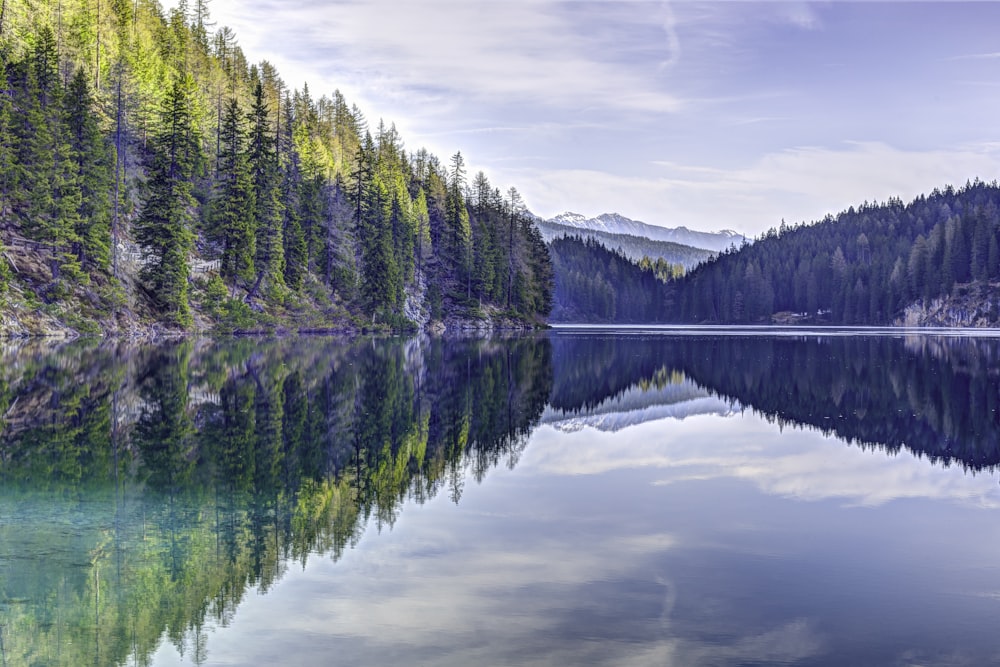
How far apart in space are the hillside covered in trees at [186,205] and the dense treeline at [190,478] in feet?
103

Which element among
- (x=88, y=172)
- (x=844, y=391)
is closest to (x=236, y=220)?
(x=88, y=172)

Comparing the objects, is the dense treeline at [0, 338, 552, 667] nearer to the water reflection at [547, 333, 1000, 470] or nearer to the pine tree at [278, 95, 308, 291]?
the water reflection at [547, 333, 1000, 470]

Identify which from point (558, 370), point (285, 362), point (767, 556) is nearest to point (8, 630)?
point (767, 556)

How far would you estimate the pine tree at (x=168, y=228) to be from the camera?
71500 mm

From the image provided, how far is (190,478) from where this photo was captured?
16.2 metres

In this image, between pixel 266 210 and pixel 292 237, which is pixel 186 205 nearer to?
pixel 266 210

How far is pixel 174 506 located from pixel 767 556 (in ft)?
29.7

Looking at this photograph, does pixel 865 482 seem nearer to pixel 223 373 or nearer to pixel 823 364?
pixel 223 373

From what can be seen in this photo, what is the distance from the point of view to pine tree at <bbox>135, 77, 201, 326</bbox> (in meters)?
71.5

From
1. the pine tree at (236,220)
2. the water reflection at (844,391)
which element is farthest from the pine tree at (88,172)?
the water reflection at (844,391)

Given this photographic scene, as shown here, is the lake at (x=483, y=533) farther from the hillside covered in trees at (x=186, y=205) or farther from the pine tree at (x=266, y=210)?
the pine tree at (x=266, y=210)

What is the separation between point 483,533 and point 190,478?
6145mm

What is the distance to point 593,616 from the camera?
9.54 metres

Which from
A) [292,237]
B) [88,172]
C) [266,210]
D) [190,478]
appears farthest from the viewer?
[292,237]
